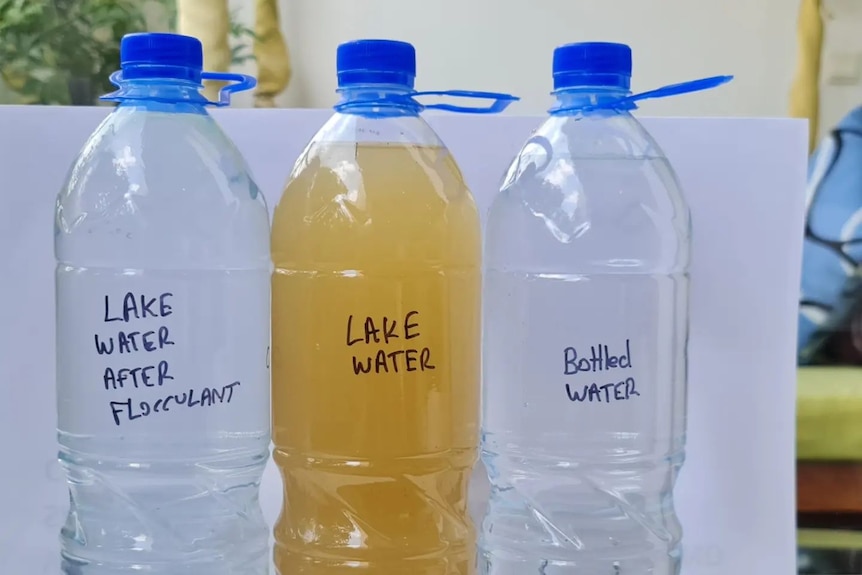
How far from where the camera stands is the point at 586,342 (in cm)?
86

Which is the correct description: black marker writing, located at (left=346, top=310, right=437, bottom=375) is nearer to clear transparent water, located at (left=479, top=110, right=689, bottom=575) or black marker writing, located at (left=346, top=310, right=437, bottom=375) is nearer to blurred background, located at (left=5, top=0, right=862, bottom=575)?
clear transparent water, located at (left=479, top=110, right=689, bottom=575)

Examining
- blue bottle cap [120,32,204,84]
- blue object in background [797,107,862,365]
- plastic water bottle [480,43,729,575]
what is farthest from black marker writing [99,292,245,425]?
blue object in background [797,107,862,365]

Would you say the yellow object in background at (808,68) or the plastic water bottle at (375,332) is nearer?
the plastic water bottle at (375,332)

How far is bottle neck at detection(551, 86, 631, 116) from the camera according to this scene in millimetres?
836

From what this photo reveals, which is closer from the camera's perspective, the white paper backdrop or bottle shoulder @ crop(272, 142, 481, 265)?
bottle shoulder @ crop(272, 142, 481, 265)

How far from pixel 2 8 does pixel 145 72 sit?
46 centimetres

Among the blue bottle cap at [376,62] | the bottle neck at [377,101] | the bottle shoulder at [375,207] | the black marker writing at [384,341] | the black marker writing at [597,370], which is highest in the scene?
the blue bottle cap at [376,62]

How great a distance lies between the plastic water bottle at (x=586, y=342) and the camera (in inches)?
33.8

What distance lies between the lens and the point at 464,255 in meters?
0.86

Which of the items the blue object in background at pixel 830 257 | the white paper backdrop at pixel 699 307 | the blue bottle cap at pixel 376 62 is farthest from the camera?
the blue object in background at pixel 830 257

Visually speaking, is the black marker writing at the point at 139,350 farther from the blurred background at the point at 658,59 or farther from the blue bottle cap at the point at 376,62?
the blurred background at the point at 658,59

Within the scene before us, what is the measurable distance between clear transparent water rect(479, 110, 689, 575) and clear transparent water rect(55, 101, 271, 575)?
25 centimetres

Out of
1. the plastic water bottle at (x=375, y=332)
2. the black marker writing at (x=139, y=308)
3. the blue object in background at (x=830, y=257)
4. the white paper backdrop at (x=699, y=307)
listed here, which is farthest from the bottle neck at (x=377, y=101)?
the blue object in background at (x=830, y=257)

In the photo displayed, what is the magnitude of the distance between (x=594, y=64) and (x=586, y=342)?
0.88 feet
